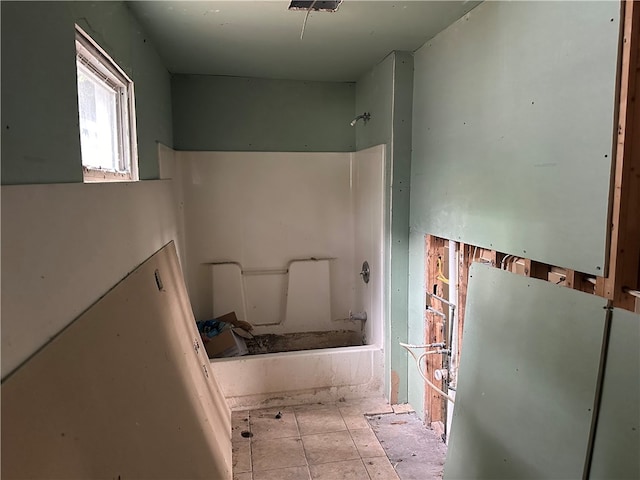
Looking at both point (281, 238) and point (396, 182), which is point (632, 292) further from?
point (281, 238)

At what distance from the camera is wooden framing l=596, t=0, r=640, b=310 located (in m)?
1.41

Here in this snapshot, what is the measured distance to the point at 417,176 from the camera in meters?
2.98

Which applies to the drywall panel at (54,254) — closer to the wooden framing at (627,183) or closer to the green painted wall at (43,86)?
the green painted wall at (43,86)

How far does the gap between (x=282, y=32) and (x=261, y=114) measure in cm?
131

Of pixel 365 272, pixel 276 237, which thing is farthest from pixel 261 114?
pixel 365 272

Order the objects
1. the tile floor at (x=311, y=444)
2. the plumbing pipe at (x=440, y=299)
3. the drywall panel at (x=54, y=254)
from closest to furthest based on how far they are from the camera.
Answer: the drywall panel at (x=54, y=254)
the tile floor at (x=311, y=444)
the plumbing pipe at (x=440, y=299)

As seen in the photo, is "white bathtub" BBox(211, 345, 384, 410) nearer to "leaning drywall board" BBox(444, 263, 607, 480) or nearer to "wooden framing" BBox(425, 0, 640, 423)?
"leaning drywall board" BBox(444, 263, 607, 480)

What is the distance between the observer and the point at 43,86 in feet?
3.77

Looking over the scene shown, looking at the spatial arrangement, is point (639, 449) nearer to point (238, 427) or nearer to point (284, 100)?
point (238, 427)

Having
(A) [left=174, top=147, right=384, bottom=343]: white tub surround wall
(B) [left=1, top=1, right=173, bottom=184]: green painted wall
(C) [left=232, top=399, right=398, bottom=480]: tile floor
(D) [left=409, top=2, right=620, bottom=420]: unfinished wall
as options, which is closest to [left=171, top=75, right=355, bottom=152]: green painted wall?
(A) [left=174, top=147, right=384, bottom=343]: white tub surround wall

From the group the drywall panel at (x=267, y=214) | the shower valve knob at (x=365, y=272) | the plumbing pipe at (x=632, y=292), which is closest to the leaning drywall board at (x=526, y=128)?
the plumbing pipe at (x=632, y=292)

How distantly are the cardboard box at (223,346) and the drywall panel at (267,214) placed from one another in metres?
0.53

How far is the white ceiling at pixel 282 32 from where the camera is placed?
2.24 m

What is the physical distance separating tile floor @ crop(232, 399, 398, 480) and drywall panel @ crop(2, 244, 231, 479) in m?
0.26
